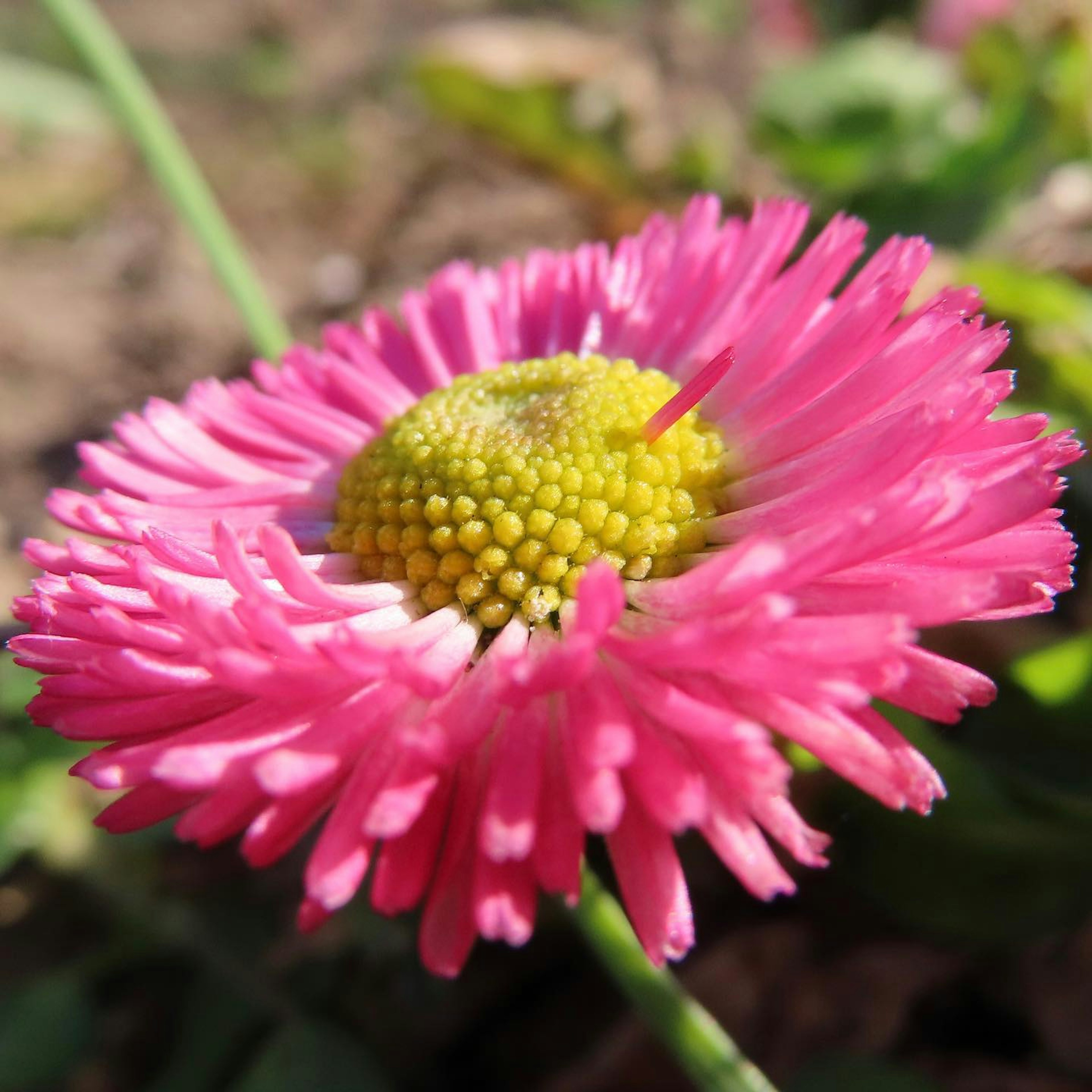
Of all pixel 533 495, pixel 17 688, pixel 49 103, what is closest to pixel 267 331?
pixel 17 688

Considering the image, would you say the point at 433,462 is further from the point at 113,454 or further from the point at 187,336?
the point at 187,336

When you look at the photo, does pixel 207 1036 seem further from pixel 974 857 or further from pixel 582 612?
pixel 582 612

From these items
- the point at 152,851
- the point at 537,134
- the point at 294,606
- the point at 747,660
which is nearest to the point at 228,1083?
the point at 152,851

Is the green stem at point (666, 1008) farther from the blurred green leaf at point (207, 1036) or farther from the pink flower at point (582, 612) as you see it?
the blurred green leaf at point (207, 1036)

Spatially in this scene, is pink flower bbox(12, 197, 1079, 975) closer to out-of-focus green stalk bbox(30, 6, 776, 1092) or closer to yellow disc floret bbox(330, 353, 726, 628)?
yellow disc floret bbox(330, 353, 726, 628)

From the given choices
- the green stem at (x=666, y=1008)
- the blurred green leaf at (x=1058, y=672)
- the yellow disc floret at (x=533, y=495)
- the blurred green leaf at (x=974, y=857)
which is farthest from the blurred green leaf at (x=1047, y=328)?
the green stem at (x=666, y=1008)

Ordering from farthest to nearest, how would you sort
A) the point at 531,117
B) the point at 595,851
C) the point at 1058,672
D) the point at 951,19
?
1. the point at 951,19
2. the point at 531,117
3. the point at 1058,672
4. the point at 595,851
